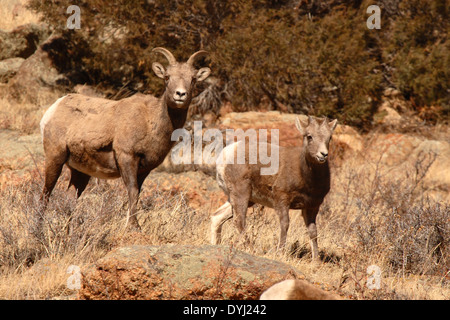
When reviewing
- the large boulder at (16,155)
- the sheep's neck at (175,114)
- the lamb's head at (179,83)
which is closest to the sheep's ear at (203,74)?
the lamb's head at (179,83)

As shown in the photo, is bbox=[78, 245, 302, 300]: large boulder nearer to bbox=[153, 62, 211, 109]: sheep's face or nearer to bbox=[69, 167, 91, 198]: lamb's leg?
bbox=[153, 62, 211, 109]: sheep's face

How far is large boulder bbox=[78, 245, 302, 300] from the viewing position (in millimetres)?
4352

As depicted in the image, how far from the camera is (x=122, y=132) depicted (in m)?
6.70

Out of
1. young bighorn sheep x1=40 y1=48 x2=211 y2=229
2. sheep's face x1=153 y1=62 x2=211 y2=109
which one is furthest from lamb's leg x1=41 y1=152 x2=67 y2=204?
sheep's face x1=153 y1=62 x2=211 y2=109

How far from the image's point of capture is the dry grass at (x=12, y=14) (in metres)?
18.6

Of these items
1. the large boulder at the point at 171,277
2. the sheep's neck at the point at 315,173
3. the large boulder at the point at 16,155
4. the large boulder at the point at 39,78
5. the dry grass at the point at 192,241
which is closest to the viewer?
the large boulder at the point at 171,277

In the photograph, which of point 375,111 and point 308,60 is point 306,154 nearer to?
point 308,60

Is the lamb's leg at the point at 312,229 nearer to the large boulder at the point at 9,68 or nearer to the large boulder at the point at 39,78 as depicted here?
the large boulder at the point at 39,78

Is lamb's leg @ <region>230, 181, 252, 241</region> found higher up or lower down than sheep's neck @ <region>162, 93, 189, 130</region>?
lower down

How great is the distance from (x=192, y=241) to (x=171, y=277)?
2.52 meters

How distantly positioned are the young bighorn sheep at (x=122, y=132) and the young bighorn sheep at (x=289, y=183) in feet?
3.29

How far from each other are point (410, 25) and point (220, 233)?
430 inches

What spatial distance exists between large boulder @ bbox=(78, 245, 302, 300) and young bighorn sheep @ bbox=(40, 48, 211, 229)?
205 cm

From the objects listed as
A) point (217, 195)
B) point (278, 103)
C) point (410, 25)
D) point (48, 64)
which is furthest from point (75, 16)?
point (410, 25)
